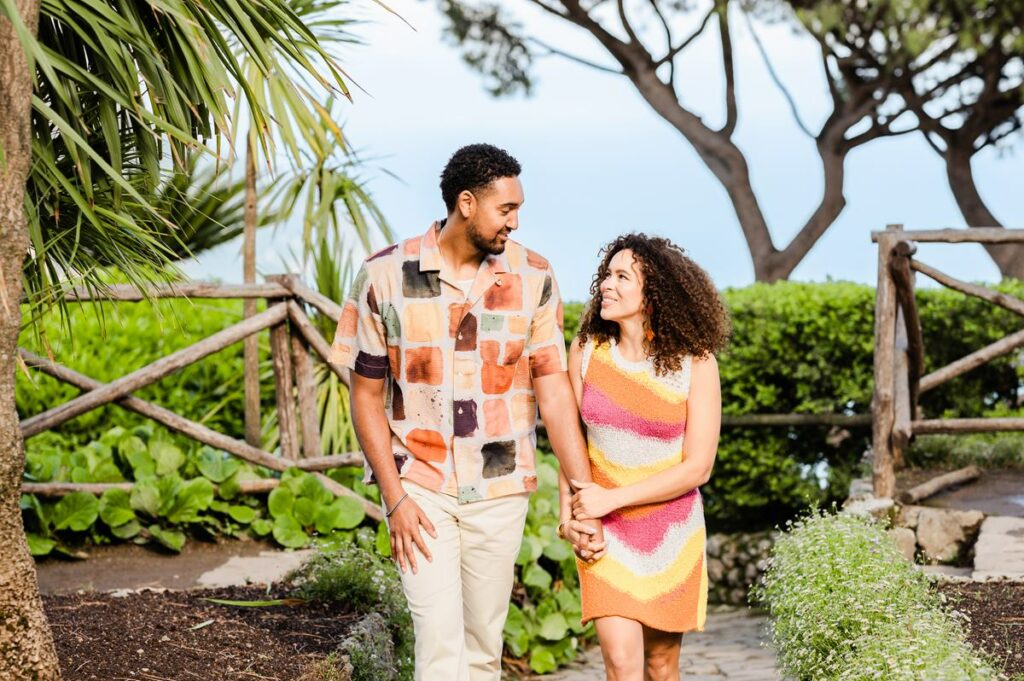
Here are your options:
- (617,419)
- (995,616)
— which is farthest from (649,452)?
(995,616)

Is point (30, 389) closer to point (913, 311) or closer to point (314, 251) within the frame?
→ point (314, 251)

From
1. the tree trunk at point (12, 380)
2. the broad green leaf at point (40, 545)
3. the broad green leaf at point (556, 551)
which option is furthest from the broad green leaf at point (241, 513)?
the tree trunk at point (12, 380)

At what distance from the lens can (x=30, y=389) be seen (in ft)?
28.5

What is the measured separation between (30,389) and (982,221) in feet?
37.0

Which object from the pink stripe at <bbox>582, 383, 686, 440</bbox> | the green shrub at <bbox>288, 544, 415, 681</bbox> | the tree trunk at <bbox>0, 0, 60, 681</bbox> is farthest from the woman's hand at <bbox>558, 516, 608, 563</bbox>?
the green shrub at <bbox>288, 544, 415, 681</bbox>

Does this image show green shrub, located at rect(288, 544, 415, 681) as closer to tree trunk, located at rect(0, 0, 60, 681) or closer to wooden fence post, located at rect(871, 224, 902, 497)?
tree trunk, located at rect(0, 0, 60, 681)

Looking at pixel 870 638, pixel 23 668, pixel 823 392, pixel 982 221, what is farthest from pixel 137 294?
pixel 982 221

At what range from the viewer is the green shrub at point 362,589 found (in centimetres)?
516

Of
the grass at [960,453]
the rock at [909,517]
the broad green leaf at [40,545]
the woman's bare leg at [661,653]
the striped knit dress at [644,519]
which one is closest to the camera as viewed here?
the striped knit dress at [644,519]

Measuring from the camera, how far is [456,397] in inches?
136

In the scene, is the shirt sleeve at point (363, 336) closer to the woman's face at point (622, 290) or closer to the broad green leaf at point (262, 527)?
the woman's face at point (622, 290)

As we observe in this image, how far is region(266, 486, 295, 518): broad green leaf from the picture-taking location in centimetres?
651

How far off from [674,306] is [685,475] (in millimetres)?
468

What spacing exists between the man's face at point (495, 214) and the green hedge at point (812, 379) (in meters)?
5.40
